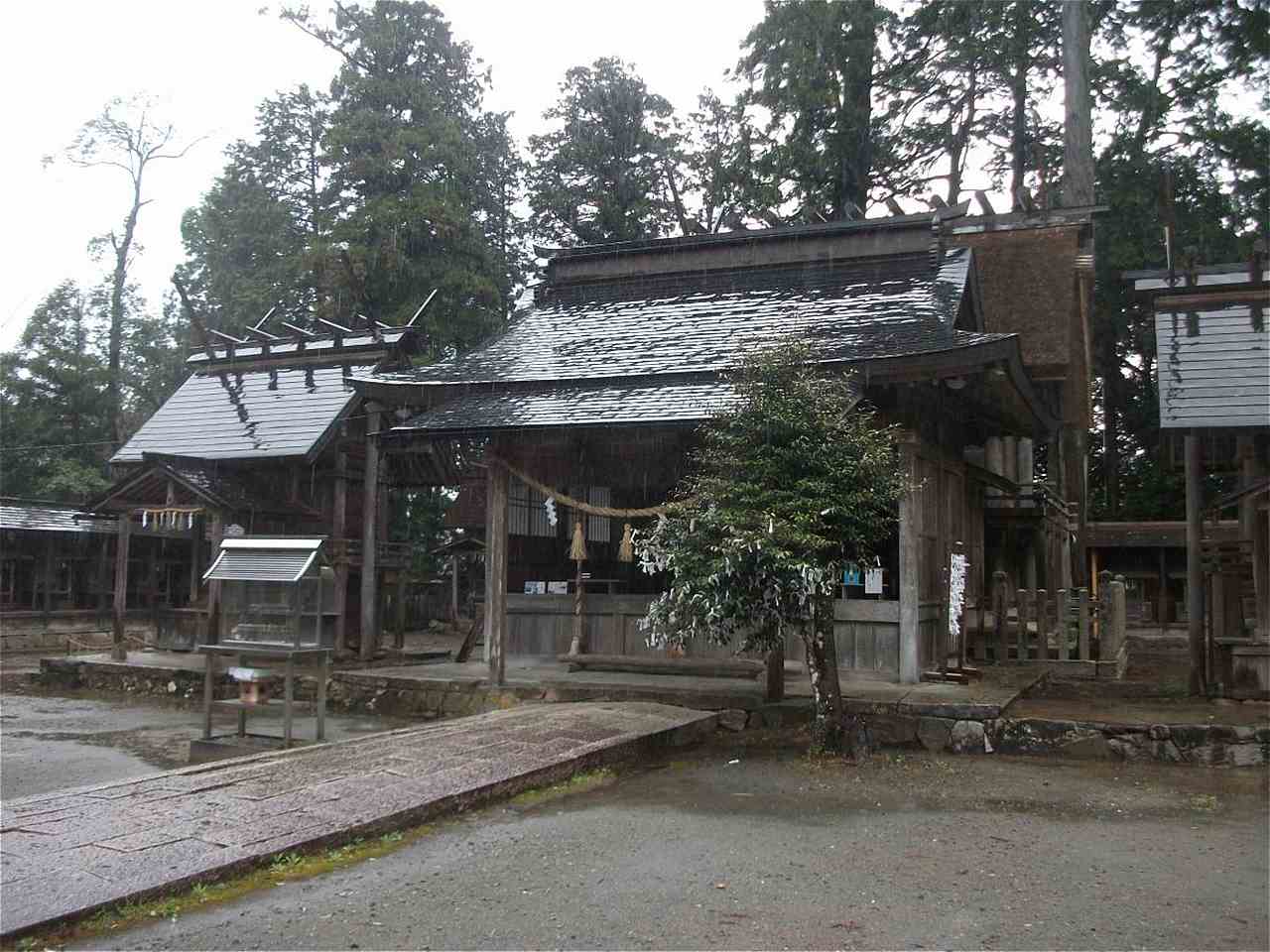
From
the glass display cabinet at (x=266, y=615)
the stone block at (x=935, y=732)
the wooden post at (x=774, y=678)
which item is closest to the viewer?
the glass display cabinet at (x=266, y=615)

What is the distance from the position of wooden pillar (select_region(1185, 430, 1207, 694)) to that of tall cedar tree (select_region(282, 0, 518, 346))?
18.7 meters

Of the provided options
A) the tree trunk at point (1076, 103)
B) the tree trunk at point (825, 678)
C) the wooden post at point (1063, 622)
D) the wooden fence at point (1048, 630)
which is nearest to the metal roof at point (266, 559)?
the tree trunk at point (825, 678)

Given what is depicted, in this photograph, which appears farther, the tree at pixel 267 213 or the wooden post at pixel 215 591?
the tree at pixel 267 213

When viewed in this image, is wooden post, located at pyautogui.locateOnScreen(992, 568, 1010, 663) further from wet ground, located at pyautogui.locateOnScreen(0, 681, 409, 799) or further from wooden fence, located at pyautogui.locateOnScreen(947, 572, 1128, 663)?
wet ground, located at pyautogui.locateOnScreen(0, 681, 409, 799)

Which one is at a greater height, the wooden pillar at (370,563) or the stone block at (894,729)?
the wooden pillar at (370,563)

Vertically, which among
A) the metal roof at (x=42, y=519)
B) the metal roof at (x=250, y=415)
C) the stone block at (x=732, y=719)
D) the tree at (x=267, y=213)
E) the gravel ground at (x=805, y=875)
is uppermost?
the tree at (x=267, y=213)

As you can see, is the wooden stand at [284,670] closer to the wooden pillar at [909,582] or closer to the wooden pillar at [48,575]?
the wooden pillar at [909,582]

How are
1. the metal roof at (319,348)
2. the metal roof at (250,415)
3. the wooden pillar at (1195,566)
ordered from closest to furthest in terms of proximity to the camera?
the wooden pillar at (1195,566)
the metal roof at (250,415)
the metal roof at (319,348)

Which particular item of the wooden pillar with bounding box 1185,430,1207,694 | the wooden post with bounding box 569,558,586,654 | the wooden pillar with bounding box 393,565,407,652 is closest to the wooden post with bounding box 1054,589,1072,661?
the wooden pillar with bounding box 1185,430,1207,694

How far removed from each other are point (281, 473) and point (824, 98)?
18.2 metres

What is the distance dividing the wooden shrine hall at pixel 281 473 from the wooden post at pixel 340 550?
23 mm

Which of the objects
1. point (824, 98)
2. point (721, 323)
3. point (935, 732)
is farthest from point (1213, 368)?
point (824, 98)

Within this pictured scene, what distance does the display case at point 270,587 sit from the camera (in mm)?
9172

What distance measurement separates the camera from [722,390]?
1079cm
